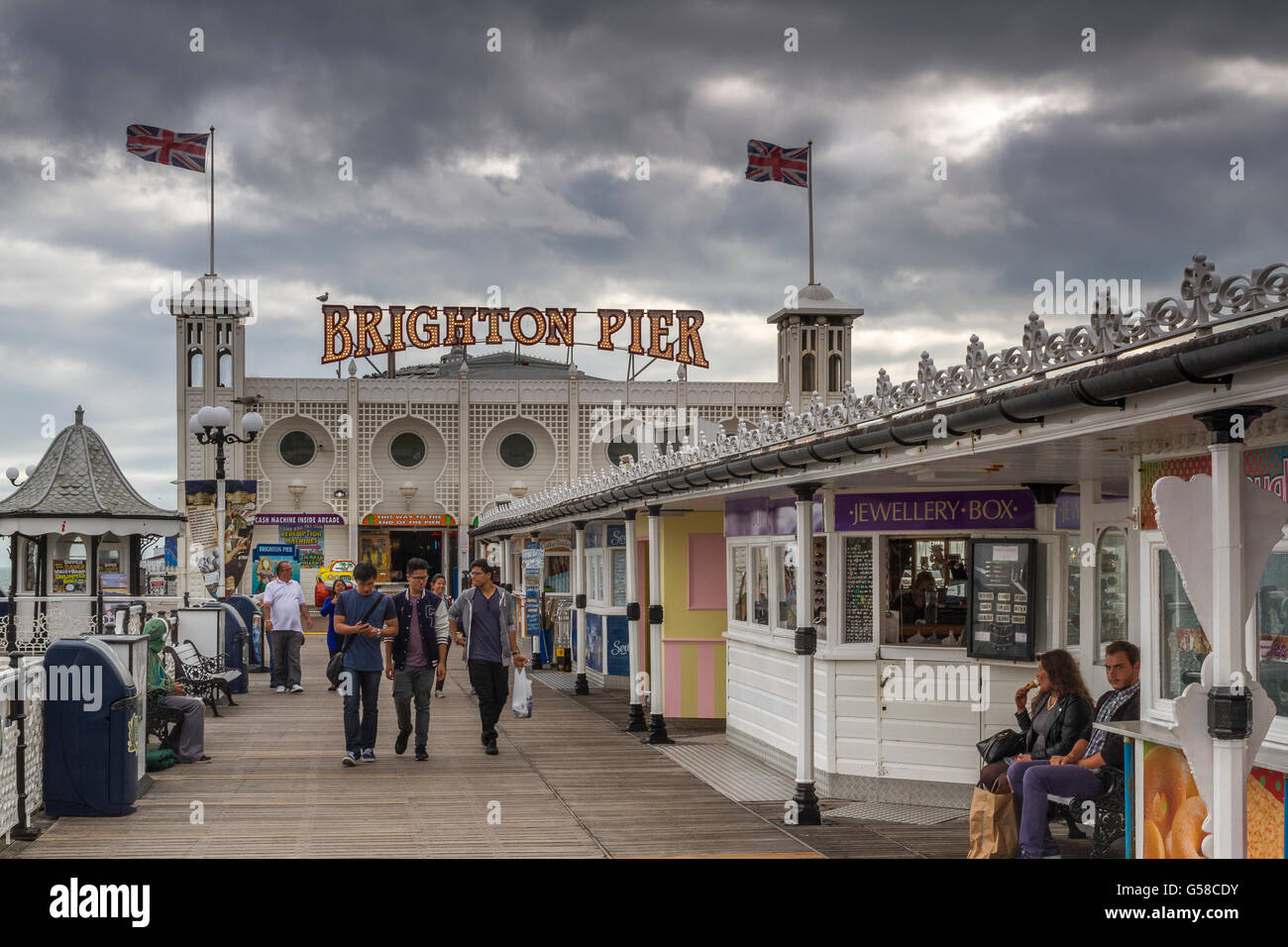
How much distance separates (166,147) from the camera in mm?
26844

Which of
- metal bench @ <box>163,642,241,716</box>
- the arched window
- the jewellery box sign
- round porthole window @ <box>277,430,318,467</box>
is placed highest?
the arched window

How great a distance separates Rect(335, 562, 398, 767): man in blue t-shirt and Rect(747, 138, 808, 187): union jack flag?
2170cm

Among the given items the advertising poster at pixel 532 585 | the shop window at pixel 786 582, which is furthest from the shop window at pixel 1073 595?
the advertising poster at pixel 532 585

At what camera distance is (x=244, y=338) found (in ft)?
146

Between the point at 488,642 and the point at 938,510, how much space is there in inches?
166

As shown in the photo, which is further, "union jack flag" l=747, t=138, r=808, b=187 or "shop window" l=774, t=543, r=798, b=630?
"union jack flag" l=747, t=138, r=808, b=187

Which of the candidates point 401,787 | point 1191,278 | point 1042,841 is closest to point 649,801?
point 401,787

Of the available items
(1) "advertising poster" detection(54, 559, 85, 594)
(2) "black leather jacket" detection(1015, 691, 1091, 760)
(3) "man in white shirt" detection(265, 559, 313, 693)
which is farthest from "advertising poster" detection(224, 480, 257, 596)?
(2) "black leather jacket" detection(1015, 691, 1091, 760)

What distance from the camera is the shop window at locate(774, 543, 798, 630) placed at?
11.5 metres

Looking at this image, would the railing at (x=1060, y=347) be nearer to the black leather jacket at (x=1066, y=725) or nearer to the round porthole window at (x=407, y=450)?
the black leather jacket at (x=1066, y=725)

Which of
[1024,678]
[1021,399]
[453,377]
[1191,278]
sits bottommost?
[1024,678]

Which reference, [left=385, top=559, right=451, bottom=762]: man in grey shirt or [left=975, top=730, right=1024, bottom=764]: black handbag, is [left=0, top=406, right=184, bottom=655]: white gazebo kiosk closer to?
[left=385, top=559, right=451, bottom=762]: man in grey shirt
